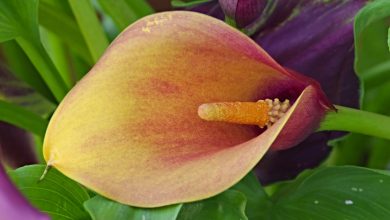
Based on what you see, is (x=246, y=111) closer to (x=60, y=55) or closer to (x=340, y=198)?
(x=340, y=198)

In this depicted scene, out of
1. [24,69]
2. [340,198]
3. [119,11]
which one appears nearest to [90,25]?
[119,11]

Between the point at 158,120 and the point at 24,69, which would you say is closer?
the point at 158,120

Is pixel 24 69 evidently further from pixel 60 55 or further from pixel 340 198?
pixel 340 198

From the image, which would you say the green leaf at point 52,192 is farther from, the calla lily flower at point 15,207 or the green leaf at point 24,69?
the green leaf at point 24,69

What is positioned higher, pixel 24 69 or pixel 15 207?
pixel 15 207

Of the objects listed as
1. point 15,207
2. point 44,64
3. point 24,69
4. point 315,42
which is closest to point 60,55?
point 24,69

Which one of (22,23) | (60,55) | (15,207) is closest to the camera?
(15,207)

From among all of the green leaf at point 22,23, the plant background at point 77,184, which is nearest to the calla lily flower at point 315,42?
the plant background at point 77,184

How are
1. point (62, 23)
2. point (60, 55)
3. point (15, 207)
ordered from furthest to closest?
point (60, 55)
point (62, 23)
point (15, 207)
